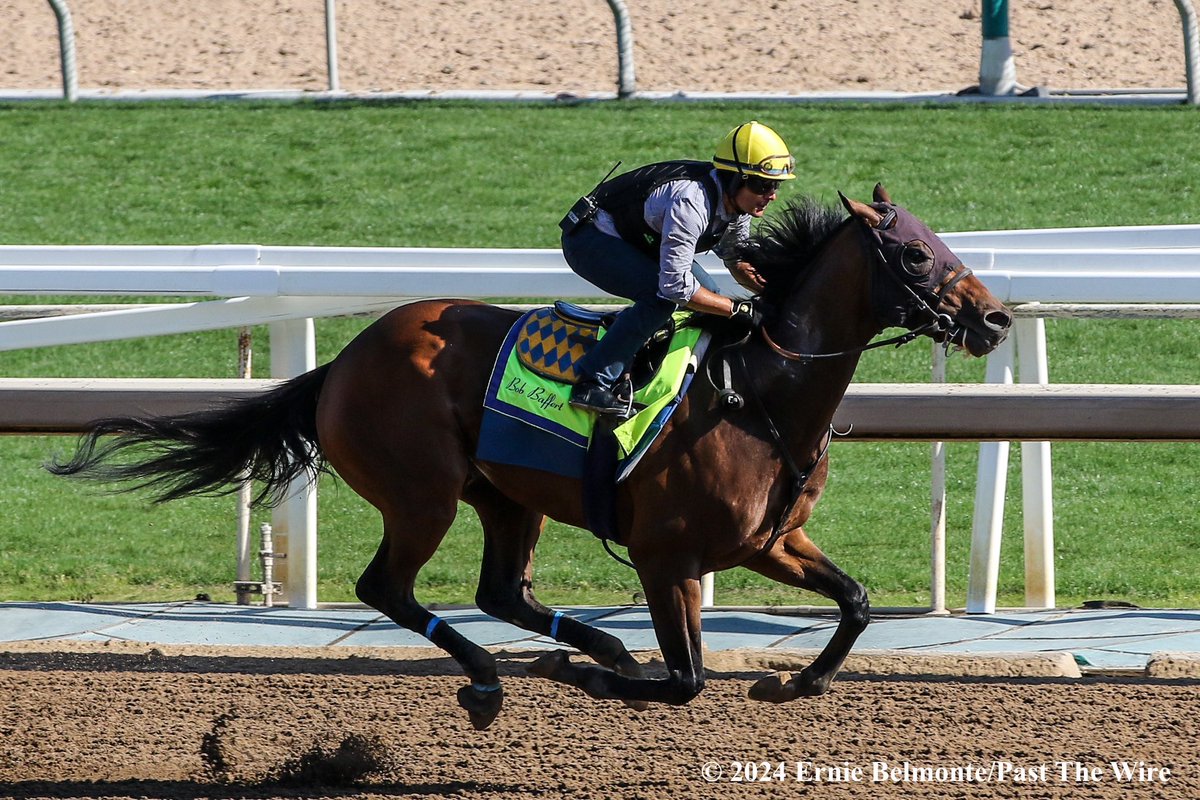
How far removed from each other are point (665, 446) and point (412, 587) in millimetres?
912

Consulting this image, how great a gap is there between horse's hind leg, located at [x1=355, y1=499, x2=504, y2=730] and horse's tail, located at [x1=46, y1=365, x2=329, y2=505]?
44cm

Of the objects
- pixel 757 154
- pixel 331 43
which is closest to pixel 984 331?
pixel 757 154

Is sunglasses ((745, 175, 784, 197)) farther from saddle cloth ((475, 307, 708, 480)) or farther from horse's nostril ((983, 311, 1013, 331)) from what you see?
horse's nostril ((983, 311, 1013, 331))

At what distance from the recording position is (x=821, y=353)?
15.1ft

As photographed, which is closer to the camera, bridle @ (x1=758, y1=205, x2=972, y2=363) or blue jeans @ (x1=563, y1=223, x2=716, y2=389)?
bridle @ (x1=758, y1=205, x2=972, y2=363)

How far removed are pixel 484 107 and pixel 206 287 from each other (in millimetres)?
8409

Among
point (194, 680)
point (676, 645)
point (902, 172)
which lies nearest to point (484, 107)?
point (902, 172)

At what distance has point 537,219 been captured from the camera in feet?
39.6

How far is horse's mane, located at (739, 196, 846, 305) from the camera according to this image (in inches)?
186

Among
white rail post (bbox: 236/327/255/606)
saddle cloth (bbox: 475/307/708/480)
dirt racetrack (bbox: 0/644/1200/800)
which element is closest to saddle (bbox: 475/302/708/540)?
saddle cloth (bbox: 475/307/708/480)

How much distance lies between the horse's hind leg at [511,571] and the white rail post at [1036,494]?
2005 mm

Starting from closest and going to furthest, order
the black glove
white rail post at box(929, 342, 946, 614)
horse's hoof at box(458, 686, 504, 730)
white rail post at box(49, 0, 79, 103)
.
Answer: the black glove, horse's hoof at box(458, 686, 504, 730), white rail post at box(929, 342, 946, 614), white rail post at box(49, 0, 79, 103)

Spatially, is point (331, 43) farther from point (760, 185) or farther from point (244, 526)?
point (760, 185)

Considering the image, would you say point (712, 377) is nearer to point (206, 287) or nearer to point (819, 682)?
point (819, 682)
